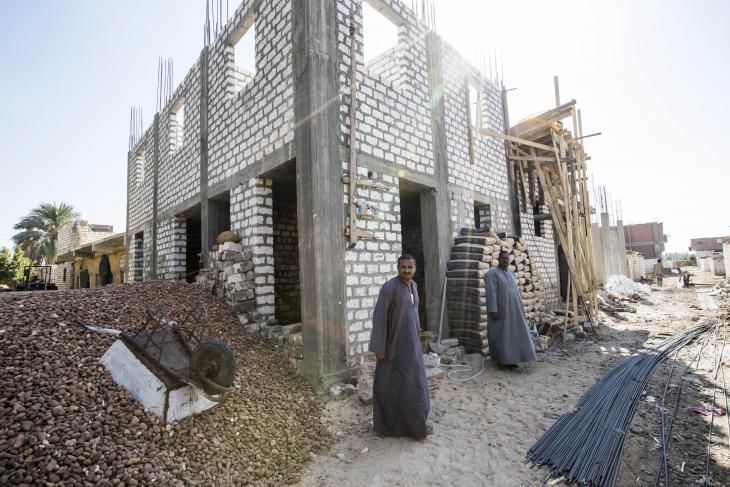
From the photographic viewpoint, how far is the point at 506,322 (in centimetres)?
541

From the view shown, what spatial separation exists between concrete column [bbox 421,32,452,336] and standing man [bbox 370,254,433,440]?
315 cm

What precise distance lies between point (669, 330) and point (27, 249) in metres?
34.9

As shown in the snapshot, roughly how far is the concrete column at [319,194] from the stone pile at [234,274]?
1.36 m

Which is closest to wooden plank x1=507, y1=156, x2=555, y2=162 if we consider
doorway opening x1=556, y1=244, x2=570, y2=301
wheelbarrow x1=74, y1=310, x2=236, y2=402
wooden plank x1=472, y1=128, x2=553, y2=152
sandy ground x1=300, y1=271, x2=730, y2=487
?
wooden plank x1=472, y1=128, x2=553, y2=152

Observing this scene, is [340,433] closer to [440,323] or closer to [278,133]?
[440,323]

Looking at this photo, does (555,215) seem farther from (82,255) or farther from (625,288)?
(82,255)

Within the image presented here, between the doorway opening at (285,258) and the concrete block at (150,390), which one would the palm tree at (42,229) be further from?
the concrete block at (150,390)

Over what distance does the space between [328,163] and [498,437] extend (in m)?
3.68

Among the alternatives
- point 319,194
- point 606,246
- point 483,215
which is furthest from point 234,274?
point 606,246

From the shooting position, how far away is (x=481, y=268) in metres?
6.18

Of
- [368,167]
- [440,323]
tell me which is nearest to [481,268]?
[440,323]

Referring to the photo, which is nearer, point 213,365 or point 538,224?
point 213,365

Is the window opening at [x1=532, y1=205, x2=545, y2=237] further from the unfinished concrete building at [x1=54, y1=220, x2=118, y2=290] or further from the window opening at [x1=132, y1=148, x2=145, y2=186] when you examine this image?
the unfinished concrete building at [x1=54, y1=220, x2=118, y2=290]

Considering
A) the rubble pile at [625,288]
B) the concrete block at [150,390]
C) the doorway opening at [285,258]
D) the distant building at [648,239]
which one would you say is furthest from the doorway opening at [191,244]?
the distant building at [648,239]
